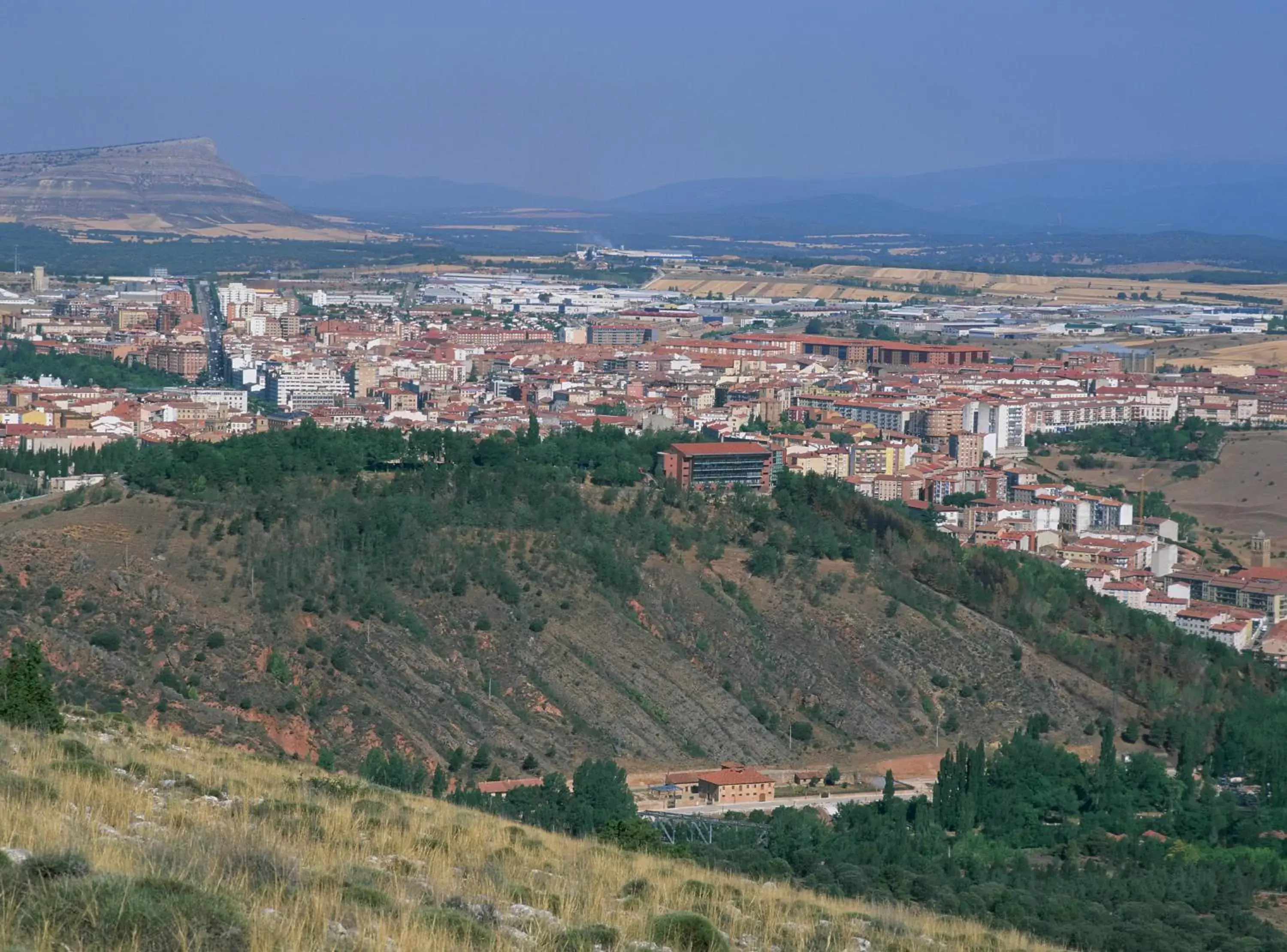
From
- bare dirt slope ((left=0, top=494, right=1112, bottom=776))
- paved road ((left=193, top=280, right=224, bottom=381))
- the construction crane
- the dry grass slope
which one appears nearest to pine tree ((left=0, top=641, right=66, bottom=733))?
the dry grass slope

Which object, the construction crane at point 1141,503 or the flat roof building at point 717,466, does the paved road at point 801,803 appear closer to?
the flat roof building at point 717,466

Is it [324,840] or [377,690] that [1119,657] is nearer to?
[377,690]

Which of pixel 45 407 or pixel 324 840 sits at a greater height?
pixel 324 840

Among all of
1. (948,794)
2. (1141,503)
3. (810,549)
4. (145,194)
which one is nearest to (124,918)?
(948,794)

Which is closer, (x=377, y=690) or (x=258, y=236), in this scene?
(x=377, y=690)

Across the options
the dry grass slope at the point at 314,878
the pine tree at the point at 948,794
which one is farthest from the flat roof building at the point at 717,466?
the dry grass slope at the point at 314,878

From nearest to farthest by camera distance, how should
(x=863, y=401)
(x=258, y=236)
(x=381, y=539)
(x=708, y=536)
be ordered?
(x=381, y=539) → (x=708, y=536) → (x=863, y=401) → (x=258, y=236)

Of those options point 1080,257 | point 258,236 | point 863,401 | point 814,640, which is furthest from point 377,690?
point 1080,257

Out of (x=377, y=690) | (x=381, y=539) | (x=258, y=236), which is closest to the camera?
(x=377, y=690)
